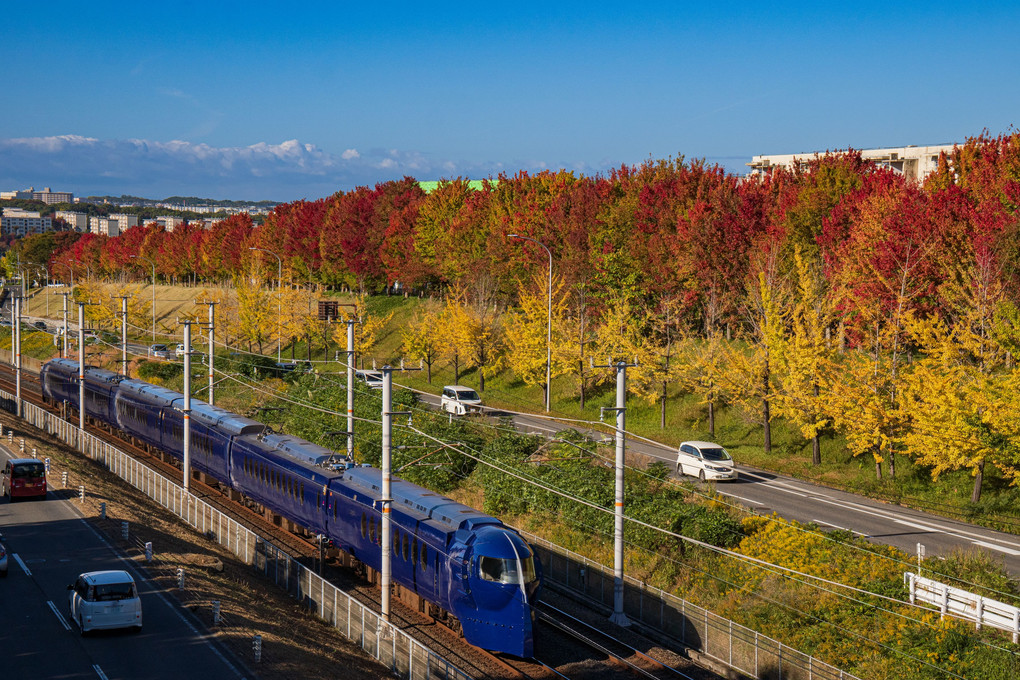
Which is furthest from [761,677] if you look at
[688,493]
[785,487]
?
[785,487]

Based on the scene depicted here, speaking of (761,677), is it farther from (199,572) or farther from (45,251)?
(45,251)

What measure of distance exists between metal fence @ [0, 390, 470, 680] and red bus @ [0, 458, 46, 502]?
4375 mm

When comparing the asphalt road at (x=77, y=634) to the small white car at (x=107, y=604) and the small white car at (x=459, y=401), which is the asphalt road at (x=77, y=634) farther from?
the small white car at (x=459, y=401)

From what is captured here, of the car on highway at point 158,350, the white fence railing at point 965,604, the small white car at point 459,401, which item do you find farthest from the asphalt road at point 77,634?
the car on highway at point 158,350

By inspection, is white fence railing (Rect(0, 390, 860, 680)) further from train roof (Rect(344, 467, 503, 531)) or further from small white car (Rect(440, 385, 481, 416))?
small white car (Rect(440, 385, 481, 416))

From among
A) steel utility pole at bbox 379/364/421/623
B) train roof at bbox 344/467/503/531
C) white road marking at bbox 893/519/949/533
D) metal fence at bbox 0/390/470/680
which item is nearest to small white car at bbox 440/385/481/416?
metal fence at bbox 0/390/470/680

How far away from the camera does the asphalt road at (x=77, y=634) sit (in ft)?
62.2

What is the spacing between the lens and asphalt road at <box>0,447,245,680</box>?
1897cm

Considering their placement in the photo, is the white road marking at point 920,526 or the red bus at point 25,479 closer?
the white road marking at point 920,526

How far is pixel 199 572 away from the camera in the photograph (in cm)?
2600

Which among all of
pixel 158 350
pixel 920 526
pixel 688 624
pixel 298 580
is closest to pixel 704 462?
pixel 920 526

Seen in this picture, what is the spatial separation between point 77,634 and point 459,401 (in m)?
32.6

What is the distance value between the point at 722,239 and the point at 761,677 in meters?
38.1

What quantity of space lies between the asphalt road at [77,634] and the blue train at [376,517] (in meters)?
5.33
